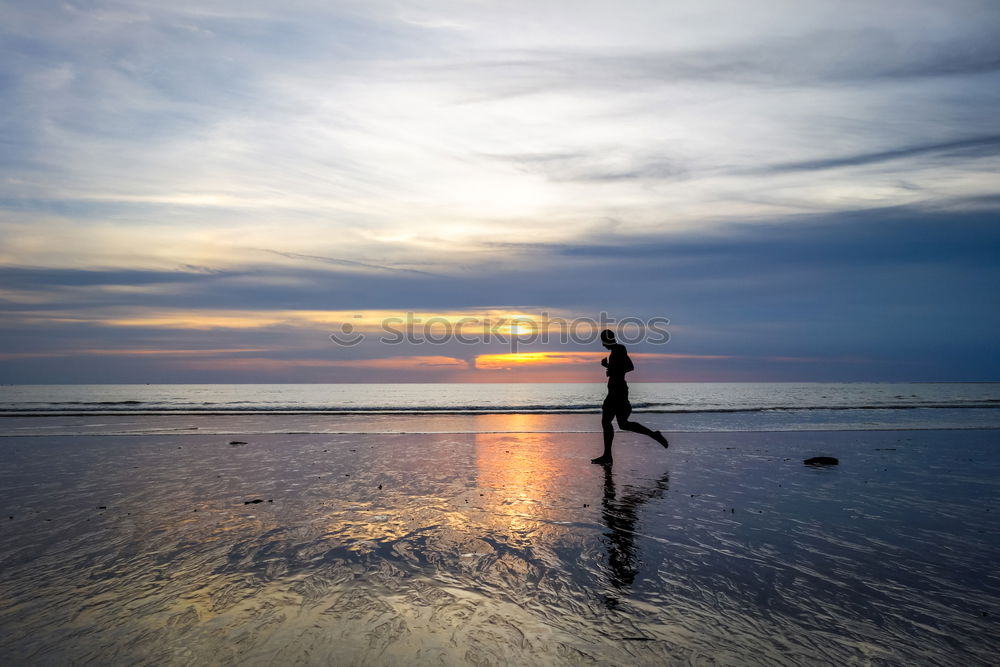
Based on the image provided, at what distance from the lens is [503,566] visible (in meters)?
5.61

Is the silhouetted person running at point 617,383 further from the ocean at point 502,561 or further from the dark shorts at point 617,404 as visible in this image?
the ocean at point 502,561

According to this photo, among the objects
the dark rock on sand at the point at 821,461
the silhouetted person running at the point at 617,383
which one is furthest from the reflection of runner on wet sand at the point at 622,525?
the dark rock on sand at the point at 821,461

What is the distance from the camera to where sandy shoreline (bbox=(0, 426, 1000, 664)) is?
3.97m

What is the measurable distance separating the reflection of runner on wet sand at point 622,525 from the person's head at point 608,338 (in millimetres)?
2928

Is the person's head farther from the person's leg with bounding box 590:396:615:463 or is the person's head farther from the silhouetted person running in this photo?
the person's leg with bounding box 590:396:615:463

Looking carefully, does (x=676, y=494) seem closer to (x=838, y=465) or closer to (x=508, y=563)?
(x=508, y=563)

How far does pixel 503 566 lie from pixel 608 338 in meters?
7.58

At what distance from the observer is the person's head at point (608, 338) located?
40.6 feet

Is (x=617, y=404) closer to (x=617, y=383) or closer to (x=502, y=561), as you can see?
(x=617, y=383)

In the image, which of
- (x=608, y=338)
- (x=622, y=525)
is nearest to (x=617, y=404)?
(x=608, y=338)

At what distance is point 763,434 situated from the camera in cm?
1866

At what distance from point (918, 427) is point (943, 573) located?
757 inches

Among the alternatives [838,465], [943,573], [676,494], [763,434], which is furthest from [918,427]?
[943,573]

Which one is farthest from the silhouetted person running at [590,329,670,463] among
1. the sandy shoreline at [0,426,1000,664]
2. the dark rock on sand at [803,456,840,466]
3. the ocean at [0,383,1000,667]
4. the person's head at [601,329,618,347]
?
the dark rock on sand at [803,456,840,466]
